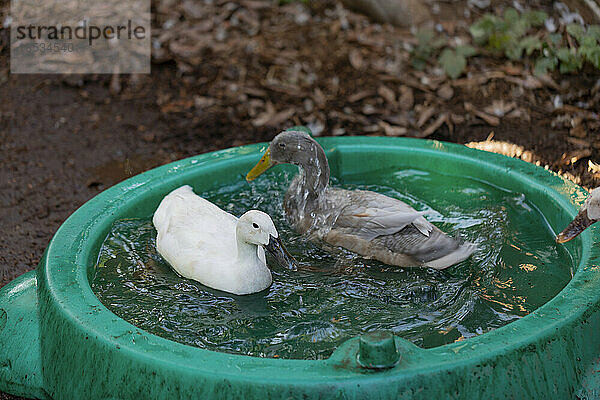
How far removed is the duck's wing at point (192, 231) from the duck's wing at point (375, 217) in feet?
1.73

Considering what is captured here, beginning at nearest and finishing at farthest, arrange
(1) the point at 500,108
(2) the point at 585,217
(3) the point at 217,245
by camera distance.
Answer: (2) the point at 585,217 → (3) the point at 217,245 → (1) the point at 500,108

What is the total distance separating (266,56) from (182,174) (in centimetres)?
274

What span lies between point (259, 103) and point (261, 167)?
219 cm

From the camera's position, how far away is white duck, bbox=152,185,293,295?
9.50 feet

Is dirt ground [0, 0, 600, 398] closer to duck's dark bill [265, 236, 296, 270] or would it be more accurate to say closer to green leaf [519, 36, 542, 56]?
green leaf [519, 36, 542, 56]

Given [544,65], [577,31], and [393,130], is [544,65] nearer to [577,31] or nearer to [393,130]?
[577,31]

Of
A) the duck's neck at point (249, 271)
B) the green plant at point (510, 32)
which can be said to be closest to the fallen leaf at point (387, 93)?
the green plant at point (510, 32)

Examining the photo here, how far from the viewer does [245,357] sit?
2.23 m

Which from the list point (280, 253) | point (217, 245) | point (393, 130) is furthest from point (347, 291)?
point (393, 130)

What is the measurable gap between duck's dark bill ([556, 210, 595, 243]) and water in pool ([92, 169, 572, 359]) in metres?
0.20

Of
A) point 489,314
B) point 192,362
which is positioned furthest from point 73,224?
point 489,314

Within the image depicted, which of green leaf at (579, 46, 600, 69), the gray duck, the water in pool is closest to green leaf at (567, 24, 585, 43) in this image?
green leaf at (579, 46, 600, 69)

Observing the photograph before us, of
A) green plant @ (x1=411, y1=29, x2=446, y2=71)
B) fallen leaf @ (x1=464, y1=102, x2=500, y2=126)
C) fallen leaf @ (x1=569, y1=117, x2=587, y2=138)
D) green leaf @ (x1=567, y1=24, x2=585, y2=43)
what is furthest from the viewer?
green plant @ (x1=411, y1=29, x2=446, y2=71)

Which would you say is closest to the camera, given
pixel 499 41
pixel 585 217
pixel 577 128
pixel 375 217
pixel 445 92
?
pixel 585 217
